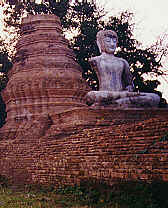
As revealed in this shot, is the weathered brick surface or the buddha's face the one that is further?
the buddha's face

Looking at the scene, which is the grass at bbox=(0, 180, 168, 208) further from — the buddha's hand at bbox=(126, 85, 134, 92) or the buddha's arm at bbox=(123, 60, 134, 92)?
the buddha's arm at bbox=(123, 60, 134, 92)

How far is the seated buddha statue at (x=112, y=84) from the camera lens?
32.0ft

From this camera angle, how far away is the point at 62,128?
9438 mm

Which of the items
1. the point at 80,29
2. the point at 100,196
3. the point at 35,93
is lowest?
the point at 100,196

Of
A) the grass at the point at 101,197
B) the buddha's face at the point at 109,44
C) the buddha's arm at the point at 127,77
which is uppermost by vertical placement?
the buddha's face at the point at 109,44

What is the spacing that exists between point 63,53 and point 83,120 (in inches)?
172

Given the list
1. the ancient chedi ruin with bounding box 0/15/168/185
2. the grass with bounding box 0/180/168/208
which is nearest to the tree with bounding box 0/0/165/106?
the ancient chedi ruin with bounding box 0/15/168/185

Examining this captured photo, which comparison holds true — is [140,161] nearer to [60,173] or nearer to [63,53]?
[60,173]

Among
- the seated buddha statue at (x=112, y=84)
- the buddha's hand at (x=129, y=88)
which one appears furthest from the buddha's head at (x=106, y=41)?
the buddha's hand at (x=129, y=88)

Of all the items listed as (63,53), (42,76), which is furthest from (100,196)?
(63,53)

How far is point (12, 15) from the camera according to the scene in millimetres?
22047

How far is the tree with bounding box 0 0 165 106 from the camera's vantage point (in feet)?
61.0

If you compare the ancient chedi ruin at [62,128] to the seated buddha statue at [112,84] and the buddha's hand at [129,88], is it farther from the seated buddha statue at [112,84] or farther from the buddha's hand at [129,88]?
the buddha's hand at [129,88]

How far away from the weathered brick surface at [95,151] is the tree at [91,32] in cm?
921
